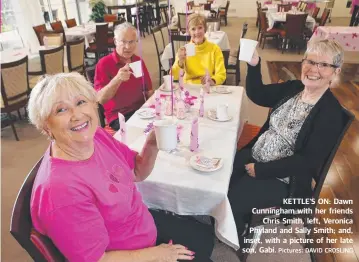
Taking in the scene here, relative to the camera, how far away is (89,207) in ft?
3.06

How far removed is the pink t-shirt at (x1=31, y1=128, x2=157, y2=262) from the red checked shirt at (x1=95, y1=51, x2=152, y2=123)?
1.07 meters

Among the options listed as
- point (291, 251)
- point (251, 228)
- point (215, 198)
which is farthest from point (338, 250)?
point (215, 198)

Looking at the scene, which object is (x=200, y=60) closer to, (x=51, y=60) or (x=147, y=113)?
(x=147, y=113)

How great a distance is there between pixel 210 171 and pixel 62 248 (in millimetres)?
716

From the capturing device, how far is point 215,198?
1284 mm

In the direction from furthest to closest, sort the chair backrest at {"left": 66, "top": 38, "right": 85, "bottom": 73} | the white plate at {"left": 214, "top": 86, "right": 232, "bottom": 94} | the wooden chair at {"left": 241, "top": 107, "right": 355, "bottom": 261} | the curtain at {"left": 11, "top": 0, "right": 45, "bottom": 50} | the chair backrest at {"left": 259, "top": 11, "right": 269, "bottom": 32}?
the chair backrest at {"left": 259, "top": 11, "right": 269, "bottom": 32} < the curtain at {"left": 11, "top": 0, "right": 45, "bottom": 50} < the chair backrest at {"left": 66, "top": 38, "right": 85, "bottom": 73} < the white plate at {"left": 214, "top": 86, "right": 232, "bottom": 94} < the wooden chair at {"left": 241, "top": 107, "right": 355, "bottom": 261}

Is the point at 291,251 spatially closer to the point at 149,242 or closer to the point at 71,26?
the point at 149,242

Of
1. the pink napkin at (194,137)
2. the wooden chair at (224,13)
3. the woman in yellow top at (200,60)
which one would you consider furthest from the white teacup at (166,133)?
the wooden chair at (224,13)

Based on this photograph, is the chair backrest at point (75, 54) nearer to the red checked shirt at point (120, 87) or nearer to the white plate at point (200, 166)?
the red checked shirt at point (120, 87)

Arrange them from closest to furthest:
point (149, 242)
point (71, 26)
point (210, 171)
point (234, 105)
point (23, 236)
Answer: point (23, 236), point (149, 242), point (210, 171), point (234, 105), point (71, 26)

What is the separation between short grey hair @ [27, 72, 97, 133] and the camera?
96 centimetres

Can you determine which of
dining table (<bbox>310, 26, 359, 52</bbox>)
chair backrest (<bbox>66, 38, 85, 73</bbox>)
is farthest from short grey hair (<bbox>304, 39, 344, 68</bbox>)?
dining table (<bbox>310, 26, 359, 52</bbox>)

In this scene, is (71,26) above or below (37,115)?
below

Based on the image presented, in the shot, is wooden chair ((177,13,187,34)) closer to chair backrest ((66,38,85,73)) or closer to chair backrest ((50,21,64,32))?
chair backrest ((50,21,64,32))
